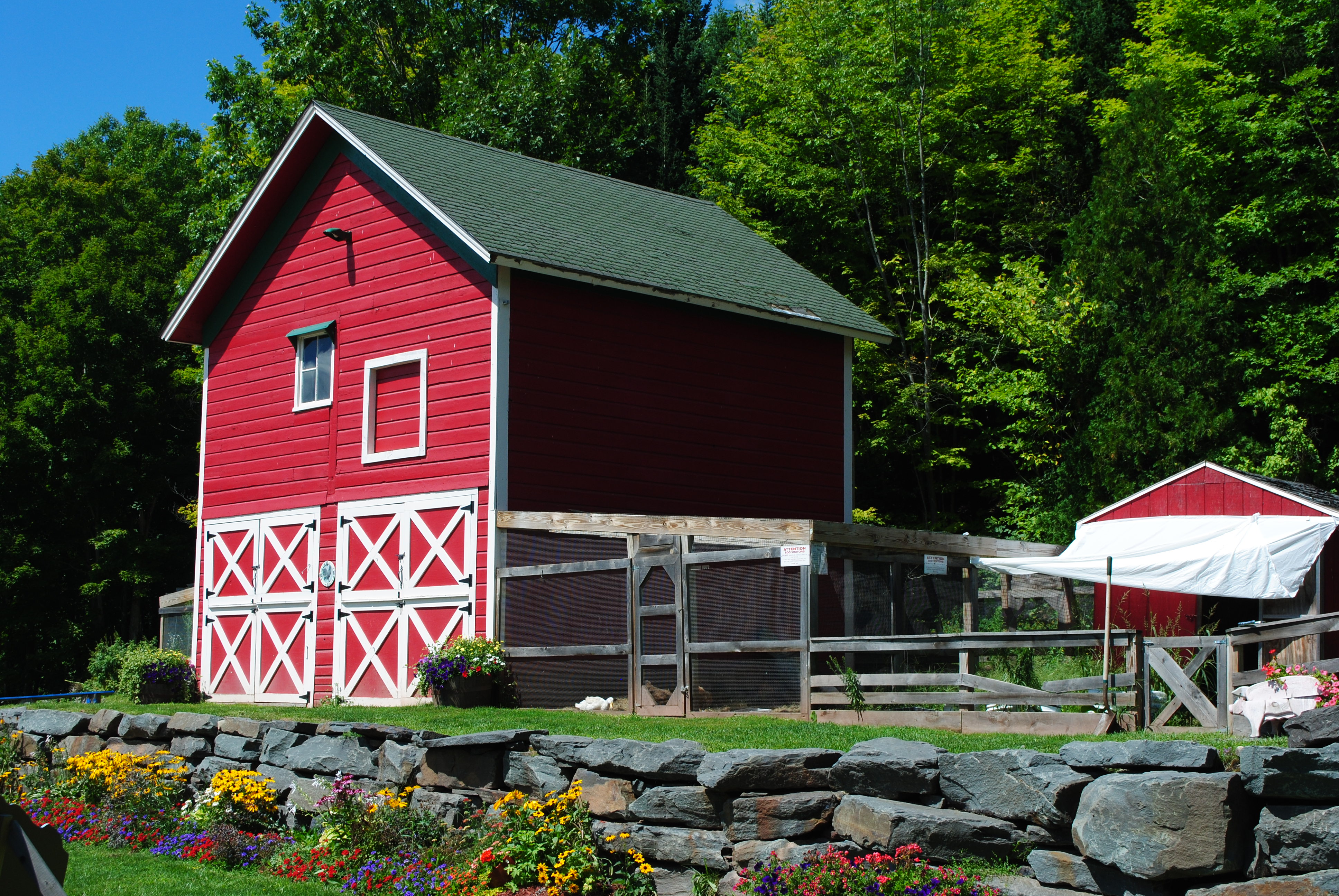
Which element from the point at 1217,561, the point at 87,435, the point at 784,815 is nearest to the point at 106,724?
the point at 784,815

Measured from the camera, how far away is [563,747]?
892cm

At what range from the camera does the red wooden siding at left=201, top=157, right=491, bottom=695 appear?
1511cm

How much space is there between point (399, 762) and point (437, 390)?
624cm

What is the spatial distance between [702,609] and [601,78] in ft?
85.7

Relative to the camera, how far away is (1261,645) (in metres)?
13.6

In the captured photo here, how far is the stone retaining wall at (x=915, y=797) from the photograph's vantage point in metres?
5.89

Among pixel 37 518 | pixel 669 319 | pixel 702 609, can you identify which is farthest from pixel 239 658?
pixel 37 518

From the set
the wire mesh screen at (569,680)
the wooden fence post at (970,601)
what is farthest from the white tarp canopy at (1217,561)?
the wire mesh screen at (569,680)

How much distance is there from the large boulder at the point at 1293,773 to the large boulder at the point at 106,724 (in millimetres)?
11341

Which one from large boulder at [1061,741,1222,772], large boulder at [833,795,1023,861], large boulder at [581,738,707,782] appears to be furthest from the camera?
large boulder at [581,738,707,782]

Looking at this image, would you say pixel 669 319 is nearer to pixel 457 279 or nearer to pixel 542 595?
pixel 457 279

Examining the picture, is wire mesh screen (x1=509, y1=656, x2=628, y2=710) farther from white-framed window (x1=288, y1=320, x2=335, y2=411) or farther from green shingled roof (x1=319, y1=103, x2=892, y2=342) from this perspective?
white-framed window (x1=288, y1=320, x2=335, y2=411)

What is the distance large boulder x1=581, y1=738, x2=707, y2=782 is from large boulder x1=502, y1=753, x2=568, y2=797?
31cm

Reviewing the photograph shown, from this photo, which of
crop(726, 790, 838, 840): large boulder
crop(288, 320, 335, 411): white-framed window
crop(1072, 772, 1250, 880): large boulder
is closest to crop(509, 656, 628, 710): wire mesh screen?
crop(726, 790, 838, 840): large boulder
